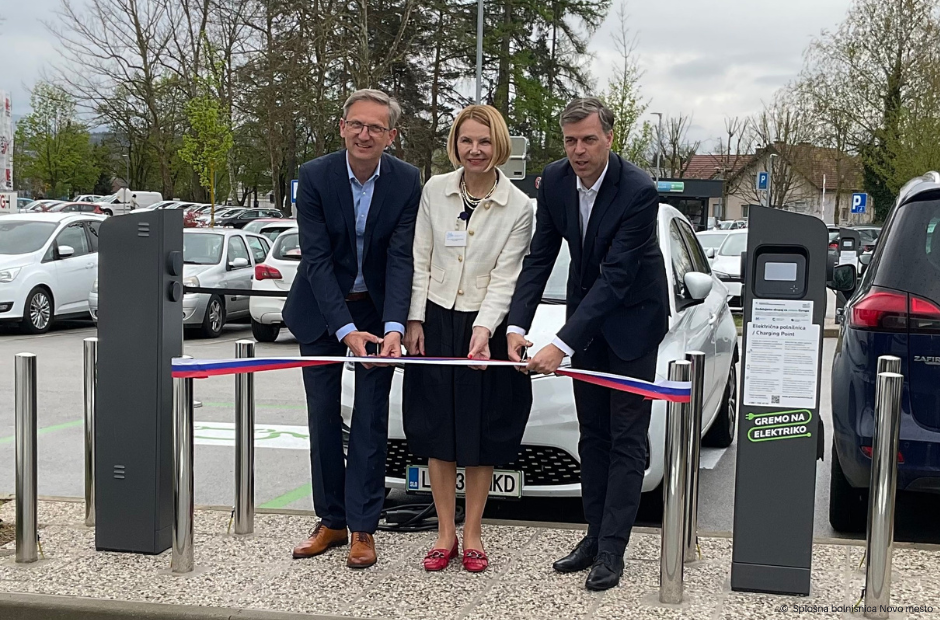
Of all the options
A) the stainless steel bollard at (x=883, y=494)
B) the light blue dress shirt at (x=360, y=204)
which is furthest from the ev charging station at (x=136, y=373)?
the stainless steel bollard at (x=883, y=494)

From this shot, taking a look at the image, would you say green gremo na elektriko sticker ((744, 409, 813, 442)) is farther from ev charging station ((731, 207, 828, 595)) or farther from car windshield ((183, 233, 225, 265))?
car windshield ((183, 233, 225, 265))

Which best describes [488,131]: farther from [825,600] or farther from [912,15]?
[912,15]

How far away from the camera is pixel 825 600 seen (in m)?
4.09

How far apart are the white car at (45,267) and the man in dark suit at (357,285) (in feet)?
38.4

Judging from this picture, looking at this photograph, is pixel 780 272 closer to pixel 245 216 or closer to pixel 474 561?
pixel 474 561

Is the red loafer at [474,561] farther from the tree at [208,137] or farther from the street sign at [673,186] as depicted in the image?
the street sign at [673,186]

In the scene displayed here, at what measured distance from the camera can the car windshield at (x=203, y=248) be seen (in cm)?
1607

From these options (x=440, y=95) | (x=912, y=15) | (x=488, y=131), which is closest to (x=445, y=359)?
(x=488, y=131)

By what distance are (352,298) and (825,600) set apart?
7.78ft

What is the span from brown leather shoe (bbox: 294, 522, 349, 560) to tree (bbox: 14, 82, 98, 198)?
6978 centimetres

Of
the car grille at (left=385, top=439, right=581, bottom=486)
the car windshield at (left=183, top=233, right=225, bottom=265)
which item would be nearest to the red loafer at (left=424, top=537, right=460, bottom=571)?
the car grille at (left=385, top=439, right=581, bottom=486)

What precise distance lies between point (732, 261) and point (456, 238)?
1591cm

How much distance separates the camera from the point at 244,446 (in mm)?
4863

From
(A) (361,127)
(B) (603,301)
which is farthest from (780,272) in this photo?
(A) (361,127)
